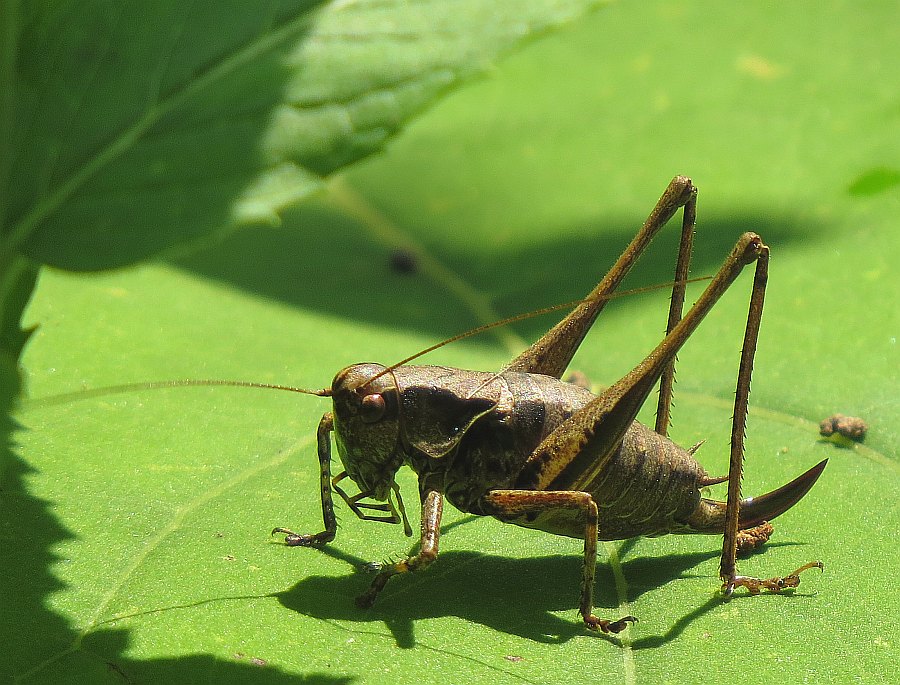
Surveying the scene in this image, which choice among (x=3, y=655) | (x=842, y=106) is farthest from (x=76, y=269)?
(x=842, y=106)

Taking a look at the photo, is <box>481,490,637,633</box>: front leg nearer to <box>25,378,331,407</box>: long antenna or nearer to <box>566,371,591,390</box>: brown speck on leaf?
<box>25,378,331,407</box>: long antenna

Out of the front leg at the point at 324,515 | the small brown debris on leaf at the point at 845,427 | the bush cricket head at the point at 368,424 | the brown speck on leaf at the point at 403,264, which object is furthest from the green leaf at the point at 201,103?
the brown speck on leaf at the point at 403,264

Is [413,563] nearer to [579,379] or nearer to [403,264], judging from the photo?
[579,379]

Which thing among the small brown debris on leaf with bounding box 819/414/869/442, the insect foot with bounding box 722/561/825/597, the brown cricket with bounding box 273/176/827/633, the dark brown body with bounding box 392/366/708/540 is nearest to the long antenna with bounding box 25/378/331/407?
the brown cricket with bounding box 273/176/827/633

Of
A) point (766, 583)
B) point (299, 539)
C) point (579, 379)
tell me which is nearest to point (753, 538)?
point (766, 583)

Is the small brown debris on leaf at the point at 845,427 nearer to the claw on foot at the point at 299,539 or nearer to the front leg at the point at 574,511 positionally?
the front leg at the point at 574,511

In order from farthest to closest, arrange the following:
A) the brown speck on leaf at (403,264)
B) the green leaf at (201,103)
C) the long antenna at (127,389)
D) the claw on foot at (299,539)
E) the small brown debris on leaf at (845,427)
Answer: the brown speck on leaf at (403,264), the small brown debris on leaf at (845,427), the claw on foot at (299,539), the long antenna at (127,389), the green leaf at (201,103)
